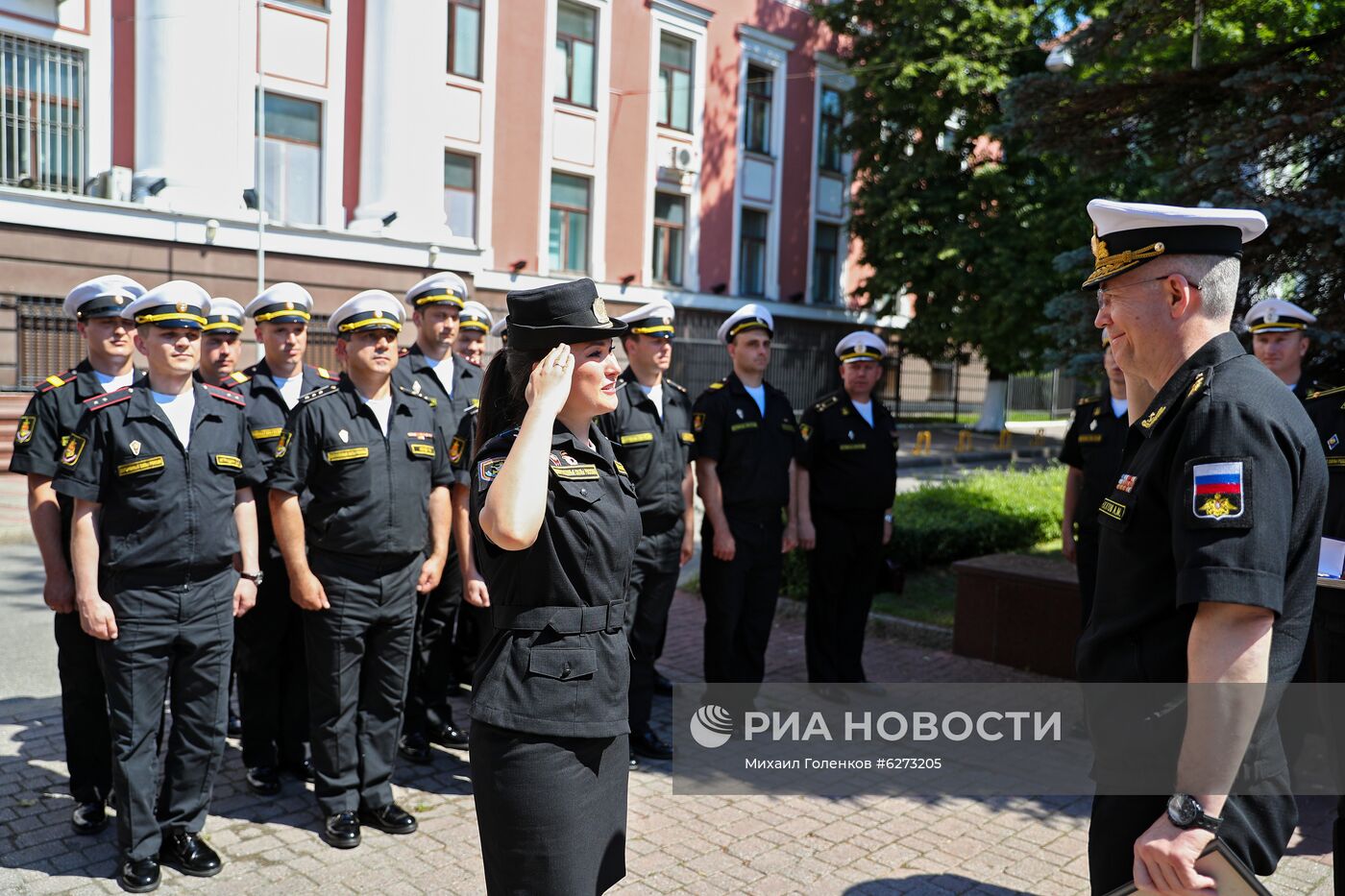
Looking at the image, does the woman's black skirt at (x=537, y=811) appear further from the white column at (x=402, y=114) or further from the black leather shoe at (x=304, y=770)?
the white column at (x=402, y=114)

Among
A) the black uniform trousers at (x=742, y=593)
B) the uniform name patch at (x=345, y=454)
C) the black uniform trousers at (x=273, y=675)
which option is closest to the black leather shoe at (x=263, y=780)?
the black uniform trousers at (x=273, y=675)

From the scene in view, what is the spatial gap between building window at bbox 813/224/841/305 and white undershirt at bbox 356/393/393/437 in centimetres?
2615

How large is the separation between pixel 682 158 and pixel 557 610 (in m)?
22.2

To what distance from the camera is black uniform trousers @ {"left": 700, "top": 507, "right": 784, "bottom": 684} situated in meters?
6.03

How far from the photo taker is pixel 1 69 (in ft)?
48.9

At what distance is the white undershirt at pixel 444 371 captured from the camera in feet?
20.2

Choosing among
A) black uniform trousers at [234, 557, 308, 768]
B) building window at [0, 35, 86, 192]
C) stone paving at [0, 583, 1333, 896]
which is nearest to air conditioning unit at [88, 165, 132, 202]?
building window at [0, 35, 86, 192]

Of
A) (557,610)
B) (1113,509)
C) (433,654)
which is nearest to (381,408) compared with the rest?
(433,654)

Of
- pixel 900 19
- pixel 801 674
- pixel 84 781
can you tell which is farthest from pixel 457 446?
pixel 900 19

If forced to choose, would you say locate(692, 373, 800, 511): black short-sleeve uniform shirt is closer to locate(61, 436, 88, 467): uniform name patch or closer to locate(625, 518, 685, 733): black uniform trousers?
locate(625, 518, 685, 733): black uniform trousers

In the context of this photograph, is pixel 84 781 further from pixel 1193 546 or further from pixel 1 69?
pixel 1 69

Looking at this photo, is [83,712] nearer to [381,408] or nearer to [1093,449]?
[381,408]

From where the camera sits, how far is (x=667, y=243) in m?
25.3

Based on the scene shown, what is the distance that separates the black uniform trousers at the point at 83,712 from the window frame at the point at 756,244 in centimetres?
2389
